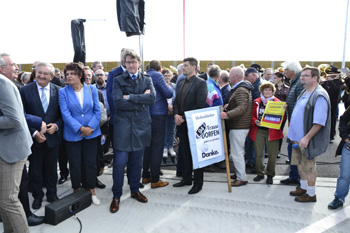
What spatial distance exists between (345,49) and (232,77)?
17.1m

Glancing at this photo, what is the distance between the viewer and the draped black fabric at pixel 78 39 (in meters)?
7.21

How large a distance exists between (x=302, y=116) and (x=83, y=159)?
3233 mm

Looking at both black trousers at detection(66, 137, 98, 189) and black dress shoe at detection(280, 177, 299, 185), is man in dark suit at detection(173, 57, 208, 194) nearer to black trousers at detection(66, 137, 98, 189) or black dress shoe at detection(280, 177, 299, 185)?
black trousers at detection(66, 137, 98, 189)

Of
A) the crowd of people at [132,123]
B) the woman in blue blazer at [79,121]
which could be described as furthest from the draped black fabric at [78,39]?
the woman in blue blazer at [79,121]

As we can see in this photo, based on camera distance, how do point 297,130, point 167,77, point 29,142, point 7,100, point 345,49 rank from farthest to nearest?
point 345,49, point 167,77, point 297,130, point 29,142, point 7,100

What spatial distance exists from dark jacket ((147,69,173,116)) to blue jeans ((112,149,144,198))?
81 centimetres

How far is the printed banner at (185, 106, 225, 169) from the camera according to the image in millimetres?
4047

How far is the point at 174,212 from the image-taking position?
3.53 metres

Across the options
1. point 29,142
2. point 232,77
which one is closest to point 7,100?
point 29,142

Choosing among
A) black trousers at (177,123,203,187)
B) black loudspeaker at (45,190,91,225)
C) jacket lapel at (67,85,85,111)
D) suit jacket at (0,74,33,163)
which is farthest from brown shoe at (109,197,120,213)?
suit jacket at (0,74,33,163)

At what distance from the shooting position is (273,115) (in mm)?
4395

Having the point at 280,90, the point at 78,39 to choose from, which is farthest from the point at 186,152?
the point at 78,39

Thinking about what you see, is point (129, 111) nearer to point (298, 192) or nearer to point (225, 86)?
point (225, 86)

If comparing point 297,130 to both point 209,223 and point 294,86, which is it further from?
point 209,223
